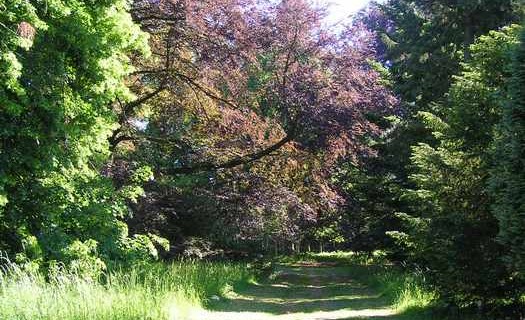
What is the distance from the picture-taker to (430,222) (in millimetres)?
10125

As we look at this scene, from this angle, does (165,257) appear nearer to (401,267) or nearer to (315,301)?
(315,301)

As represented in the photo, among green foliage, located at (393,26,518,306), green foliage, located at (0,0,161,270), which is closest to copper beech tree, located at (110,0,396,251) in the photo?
green foliage, located at (0,0,161,270)

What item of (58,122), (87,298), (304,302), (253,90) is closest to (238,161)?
(253,90)

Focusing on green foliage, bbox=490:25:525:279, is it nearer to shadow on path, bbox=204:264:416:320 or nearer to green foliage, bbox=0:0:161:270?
shadow on path, bbox=204:264:416:320

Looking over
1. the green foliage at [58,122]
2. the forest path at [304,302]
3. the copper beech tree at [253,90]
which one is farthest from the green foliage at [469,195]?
the green foliage at [58,122]

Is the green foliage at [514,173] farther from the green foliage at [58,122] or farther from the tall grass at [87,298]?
the green foliage at [58,122]

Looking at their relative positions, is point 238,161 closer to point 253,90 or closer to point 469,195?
point 253,90

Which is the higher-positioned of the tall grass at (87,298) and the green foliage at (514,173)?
the green foliage at (514,173)

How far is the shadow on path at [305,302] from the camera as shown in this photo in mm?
11156

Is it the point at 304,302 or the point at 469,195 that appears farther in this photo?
the point at 304,302

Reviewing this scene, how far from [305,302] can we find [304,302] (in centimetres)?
2

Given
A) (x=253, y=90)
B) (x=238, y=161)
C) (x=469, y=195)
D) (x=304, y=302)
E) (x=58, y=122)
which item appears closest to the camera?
(x=58, y=122)

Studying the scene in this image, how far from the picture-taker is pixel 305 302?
1393 cm

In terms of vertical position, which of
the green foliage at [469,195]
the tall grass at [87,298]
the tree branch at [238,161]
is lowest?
the tall grass at [87,298]
